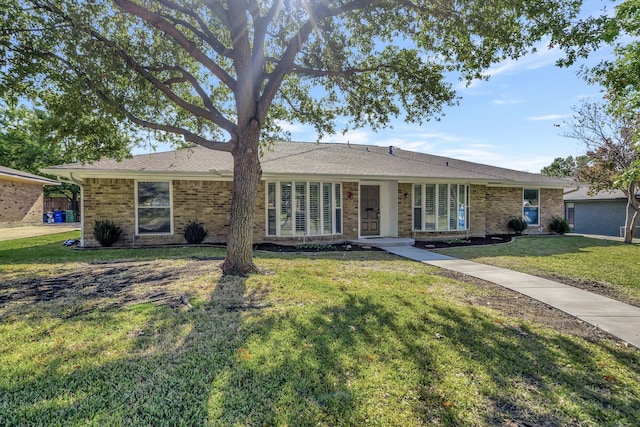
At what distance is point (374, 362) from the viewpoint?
3170 mm

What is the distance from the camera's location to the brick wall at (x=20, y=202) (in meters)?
19.7

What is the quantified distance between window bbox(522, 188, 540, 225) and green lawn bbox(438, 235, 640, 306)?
3277 millimetres

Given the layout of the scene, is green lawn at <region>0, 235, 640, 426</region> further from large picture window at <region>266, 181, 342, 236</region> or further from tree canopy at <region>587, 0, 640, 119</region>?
large picture window at <region>266, 181, 342, 236</region>

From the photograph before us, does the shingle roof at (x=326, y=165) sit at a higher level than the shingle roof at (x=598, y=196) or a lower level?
higher

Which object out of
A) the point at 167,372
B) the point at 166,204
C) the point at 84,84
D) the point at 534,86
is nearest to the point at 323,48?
the point at 84,84

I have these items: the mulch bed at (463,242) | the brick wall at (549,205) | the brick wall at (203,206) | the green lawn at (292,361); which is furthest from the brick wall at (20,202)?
the brick wall at (549,205)

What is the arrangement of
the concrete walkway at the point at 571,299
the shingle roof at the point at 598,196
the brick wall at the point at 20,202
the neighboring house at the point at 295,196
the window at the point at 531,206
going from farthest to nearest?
the shingle roof at the point at 598,196, the brick wall at the point at 20,202, the window at the point at 531,206, the neighboring house at the point at 295,196, the concrete walkway at the point at 571,299

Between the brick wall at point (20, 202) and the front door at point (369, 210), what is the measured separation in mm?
21084

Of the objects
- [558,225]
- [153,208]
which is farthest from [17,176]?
[558,225]

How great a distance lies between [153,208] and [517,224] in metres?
15.2

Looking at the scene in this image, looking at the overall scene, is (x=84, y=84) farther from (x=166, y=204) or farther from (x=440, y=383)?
(x=440, y=383)

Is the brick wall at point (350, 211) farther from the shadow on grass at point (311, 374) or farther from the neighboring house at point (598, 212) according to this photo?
the neighboring house at point (598, 212)

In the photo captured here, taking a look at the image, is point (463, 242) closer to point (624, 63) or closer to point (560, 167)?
point (624, 63)

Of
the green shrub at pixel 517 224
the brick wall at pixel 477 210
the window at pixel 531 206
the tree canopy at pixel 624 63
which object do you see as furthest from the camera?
the window at pixel 531 206
